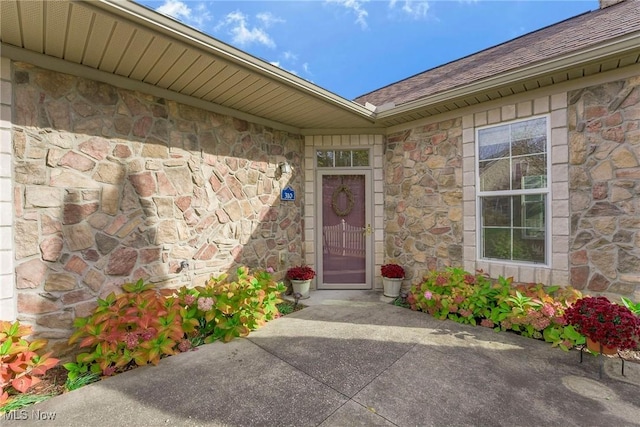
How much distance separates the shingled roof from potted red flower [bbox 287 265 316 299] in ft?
8.86

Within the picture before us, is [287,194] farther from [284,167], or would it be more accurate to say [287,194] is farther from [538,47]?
[538,47]

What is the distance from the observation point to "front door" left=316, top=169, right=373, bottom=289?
4398 mm

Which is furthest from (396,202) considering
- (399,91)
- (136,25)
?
Answer: (136,25)

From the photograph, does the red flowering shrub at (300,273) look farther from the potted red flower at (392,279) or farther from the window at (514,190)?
the window at (514,190)

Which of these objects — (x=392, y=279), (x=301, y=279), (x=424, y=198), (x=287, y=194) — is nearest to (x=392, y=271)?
(x=392, y=279)

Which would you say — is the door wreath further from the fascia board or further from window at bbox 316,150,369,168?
the fascia board

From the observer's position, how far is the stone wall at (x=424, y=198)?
11.9ft

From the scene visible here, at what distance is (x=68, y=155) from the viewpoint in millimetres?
2373

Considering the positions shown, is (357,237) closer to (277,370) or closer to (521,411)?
(277,370)

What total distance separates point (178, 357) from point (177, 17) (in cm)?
277

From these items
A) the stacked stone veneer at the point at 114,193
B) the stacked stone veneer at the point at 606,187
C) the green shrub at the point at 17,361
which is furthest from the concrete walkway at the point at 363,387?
the stacked stone veneer at the point at 114,193

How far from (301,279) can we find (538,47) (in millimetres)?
4258

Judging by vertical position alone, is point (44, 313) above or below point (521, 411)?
above

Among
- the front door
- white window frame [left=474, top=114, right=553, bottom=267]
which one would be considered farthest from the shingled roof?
the front door
